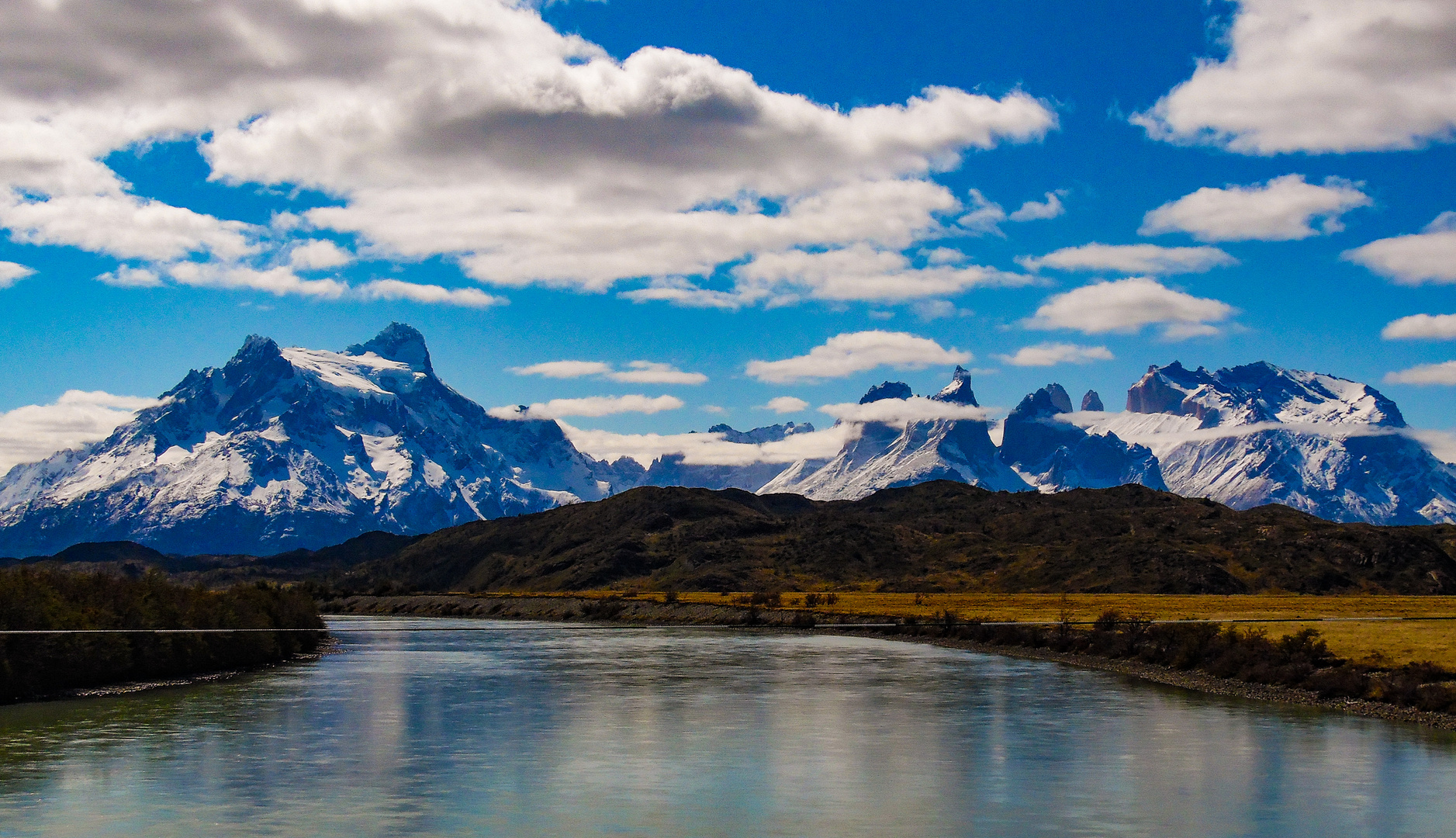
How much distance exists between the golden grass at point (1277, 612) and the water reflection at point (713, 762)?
59.6 ft

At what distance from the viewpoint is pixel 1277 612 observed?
147 meters

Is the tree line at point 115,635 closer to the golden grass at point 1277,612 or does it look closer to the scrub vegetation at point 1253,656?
the scrub vegetation at point 1253,656

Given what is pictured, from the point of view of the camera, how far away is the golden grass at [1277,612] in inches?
3263

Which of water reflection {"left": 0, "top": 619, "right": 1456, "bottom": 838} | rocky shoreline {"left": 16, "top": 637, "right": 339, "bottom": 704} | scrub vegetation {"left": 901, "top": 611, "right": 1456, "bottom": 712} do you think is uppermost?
scrub vegetation {"left": 901, "top": 611, "right": 1456, "bottom": 712}

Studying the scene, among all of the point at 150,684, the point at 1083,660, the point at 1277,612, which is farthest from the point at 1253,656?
the point at 1277,612

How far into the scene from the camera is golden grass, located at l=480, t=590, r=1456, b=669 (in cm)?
8288

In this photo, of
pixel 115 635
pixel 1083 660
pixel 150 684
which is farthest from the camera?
pixel 1083 660

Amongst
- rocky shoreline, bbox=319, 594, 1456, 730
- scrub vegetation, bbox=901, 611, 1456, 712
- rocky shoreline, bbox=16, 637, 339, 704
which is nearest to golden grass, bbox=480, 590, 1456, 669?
scrub vegetation, bbox=901, 611, 1456, 712

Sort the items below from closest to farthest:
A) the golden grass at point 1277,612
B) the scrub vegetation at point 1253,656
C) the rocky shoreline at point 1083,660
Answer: the rocky shoreline at point 1083,660 < the scrub vegetation at point 1253,656 < the golden grass at point 1277,612

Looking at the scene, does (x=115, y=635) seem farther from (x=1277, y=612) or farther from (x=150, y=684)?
(x=1277, y=612)

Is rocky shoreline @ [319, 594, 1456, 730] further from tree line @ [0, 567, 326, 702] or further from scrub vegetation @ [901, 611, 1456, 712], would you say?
tree line @ [0, 567, 326, 702]

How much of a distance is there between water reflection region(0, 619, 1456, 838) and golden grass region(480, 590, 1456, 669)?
59.6ft

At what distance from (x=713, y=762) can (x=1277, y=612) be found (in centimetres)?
11656

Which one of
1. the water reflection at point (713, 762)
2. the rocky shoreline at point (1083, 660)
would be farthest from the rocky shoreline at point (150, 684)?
the rocky shoreline at point (1083, 660)
